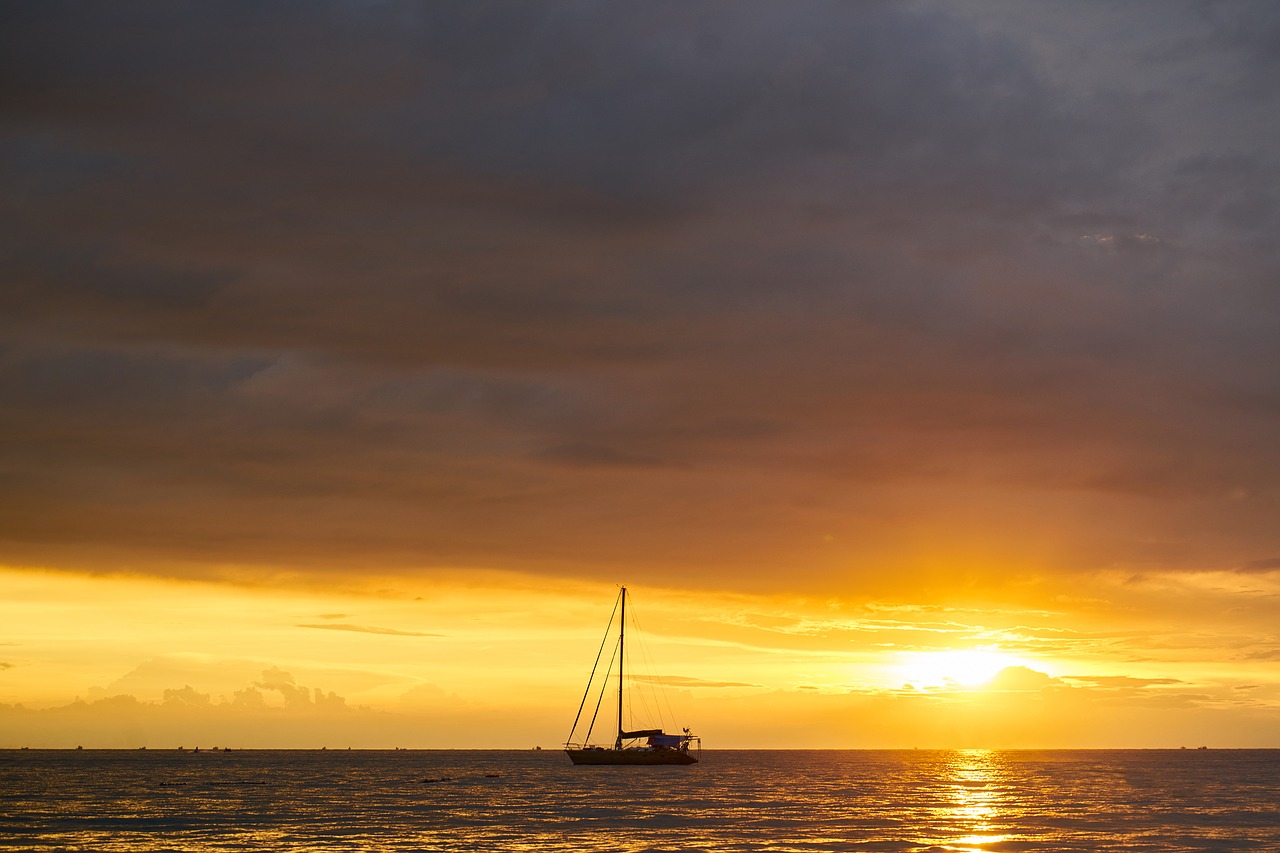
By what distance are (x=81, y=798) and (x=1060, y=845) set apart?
129 metres

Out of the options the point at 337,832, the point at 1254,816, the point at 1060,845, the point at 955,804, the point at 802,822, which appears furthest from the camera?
the point at 955,804

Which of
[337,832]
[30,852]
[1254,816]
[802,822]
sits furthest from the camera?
[1254,816]

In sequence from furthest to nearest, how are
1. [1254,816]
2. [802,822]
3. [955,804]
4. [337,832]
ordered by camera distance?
1. [955,804]
2. [1254,816]
3. [802,822]
4. [337,832]

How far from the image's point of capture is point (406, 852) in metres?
102

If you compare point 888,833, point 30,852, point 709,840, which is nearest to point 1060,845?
point 888,833

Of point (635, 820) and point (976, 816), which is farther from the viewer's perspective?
point (976, 816)

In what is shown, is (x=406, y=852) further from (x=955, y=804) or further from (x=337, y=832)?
(x=955, y=804)

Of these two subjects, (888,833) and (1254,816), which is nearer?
(888,833)

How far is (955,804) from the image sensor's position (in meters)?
160

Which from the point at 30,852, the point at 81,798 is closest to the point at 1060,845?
the point at 30,852

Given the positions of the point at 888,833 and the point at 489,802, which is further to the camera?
the point at 489,802

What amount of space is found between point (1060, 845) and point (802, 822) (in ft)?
101

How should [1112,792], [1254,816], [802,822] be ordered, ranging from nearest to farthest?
[802,822]
[1254,816]
[1112,792]

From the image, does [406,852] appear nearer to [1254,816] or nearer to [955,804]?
[955,804]
